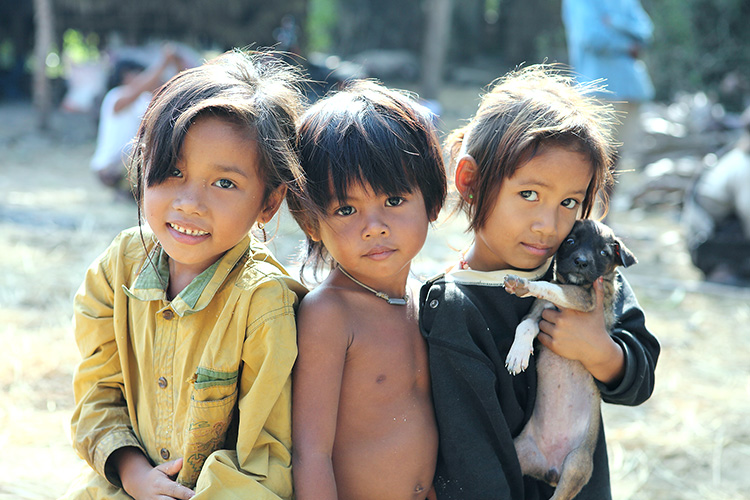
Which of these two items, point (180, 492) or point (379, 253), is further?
point (379, 253)

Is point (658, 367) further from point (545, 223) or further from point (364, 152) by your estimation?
point (364, 152)

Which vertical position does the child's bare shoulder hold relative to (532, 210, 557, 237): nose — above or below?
below

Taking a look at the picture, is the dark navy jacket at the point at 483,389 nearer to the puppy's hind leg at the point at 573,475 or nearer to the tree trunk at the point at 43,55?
the puppy's hind leg at the point at 573,475

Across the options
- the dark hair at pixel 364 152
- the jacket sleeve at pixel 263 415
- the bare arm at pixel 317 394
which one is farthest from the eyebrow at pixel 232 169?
the bare arm at pixel 317 394

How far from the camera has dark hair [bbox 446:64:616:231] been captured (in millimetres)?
2059

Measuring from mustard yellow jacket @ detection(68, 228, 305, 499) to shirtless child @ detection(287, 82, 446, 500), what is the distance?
8 centimetres

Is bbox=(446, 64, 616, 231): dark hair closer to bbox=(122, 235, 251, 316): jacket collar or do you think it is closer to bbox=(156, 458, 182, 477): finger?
bbox=(122, 235, 251, 316): jacket collar

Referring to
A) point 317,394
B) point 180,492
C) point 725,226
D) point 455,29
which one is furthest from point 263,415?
point 455,29

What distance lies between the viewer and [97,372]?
2039 mm

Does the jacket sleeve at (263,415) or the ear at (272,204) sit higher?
the ear at (272,204)

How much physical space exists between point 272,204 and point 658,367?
3.46 m

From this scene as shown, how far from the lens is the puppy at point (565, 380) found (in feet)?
6.61

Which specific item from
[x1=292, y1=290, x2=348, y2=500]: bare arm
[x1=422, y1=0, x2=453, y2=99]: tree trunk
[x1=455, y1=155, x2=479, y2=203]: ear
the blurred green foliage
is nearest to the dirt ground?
[x1=455, y1=155, x2=479, y2=203]: ear

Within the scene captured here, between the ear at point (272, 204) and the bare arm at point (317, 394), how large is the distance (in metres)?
0.31
